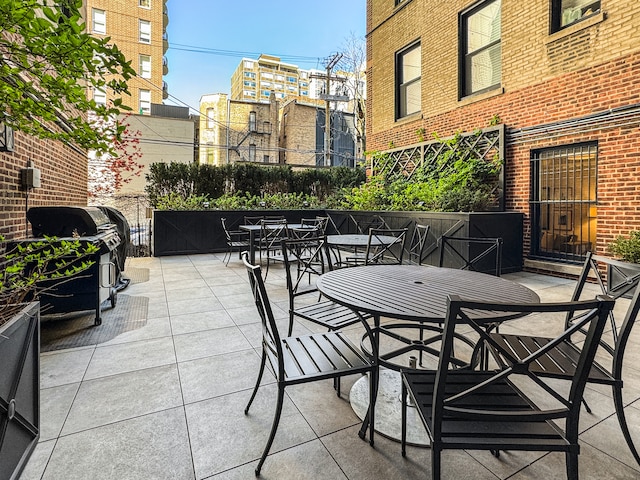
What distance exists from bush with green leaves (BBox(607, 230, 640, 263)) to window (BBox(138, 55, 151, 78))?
891 inches

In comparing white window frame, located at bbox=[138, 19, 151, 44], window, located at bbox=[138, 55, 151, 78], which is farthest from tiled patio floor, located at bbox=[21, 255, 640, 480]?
white window frame, located at bbox=[138, 19, 151, 44]

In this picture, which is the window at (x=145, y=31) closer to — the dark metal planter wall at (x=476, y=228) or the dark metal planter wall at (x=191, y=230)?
the dark metal planter wall at (x=191, y=230)

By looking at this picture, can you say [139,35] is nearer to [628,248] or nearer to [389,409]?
[628,248]

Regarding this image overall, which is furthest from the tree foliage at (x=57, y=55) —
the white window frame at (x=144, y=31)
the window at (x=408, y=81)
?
the white window frame at (x=144, y=31)

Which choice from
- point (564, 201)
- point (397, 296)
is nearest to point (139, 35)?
point (564, 201)

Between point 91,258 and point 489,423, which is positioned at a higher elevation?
point 91,258

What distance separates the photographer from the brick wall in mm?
2951

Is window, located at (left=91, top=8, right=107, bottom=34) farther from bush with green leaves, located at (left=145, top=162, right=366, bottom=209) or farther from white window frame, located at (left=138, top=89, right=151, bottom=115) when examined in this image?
bush with green leaves, located at (left=145, top=162, right=366, bottom=209)

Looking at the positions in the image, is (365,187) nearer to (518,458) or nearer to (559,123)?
(559,123)

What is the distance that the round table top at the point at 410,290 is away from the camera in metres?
1.53

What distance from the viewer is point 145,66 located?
64.7ft

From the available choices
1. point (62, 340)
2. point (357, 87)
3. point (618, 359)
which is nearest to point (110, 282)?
point (62, 340)

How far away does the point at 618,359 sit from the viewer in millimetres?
1459

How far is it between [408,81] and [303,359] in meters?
8.33
